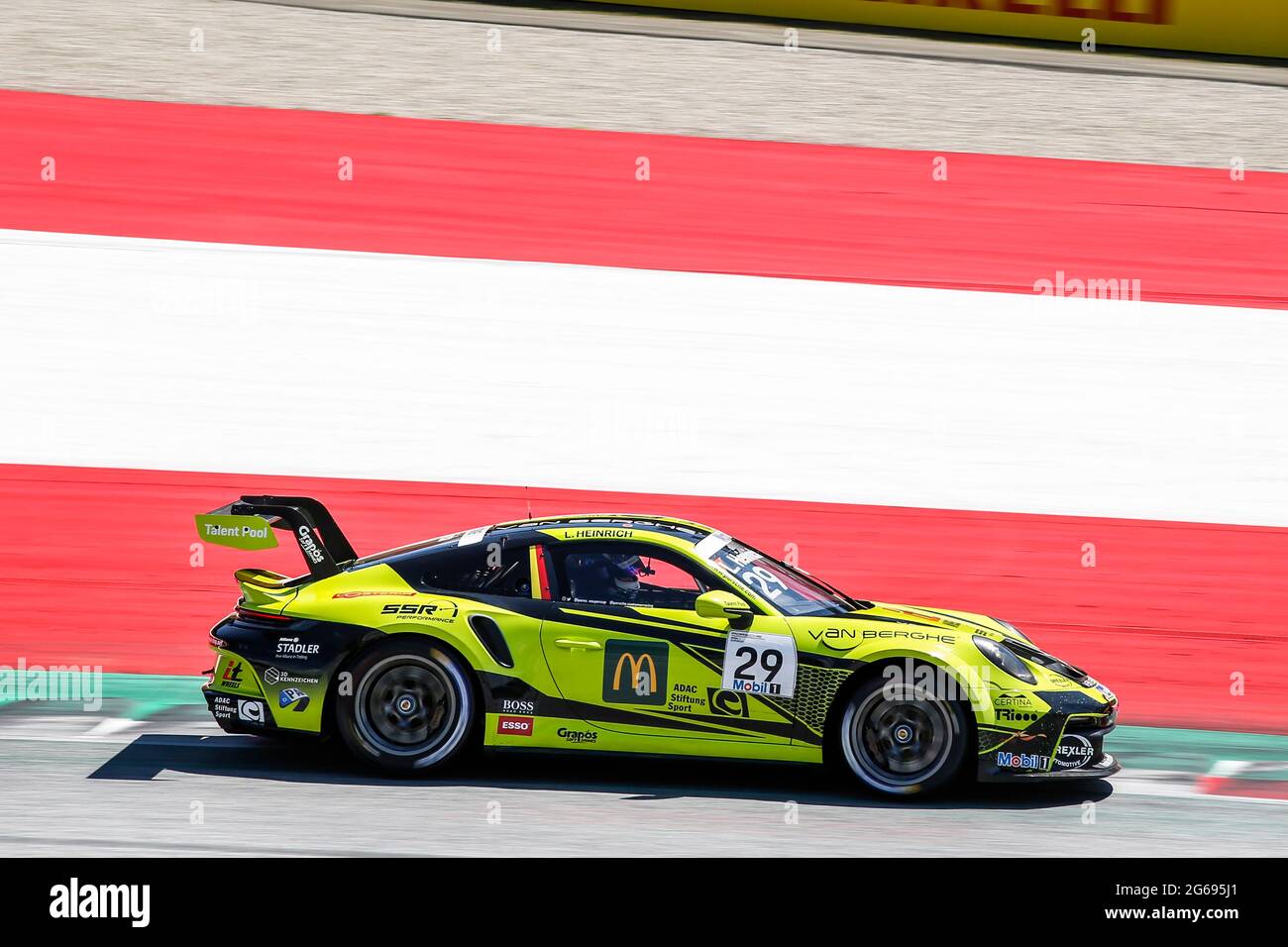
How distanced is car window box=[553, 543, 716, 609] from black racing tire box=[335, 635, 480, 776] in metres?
0.70

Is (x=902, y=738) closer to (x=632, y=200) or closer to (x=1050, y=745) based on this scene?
(x=1050, y=745)

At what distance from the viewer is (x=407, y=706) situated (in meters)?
6.80

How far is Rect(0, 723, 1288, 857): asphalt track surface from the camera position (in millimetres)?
5832

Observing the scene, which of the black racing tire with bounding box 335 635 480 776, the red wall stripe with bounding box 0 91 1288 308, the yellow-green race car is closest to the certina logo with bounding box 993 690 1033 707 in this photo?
the yellow-green race car

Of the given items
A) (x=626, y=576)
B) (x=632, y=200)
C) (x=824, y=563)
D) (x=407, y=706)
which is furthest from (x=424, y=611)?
(x=632, y=200)

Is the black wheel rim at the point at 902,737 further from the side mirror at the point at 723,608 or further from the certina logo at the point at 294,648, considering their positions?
the certina logo at the point at 294,648

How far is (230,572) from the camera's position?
10.5m

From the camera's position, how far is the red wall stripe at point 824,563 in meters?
9.83

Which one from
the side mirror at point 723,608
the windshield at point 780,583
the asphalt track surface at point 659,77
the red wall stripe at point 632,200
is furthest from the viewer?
the asphalt track surface at point 659,77

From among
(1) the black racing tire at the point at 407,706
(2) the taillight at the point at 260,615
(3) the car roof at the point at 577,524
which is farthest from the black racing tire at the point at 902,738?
(2) the taillight at the point at 260,615

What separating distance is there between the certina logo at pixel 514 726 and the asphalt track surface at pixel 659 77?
28.7 ft

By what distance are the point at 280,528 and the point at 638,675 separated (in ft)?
7.13

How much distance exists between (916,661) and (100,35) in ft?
42.3

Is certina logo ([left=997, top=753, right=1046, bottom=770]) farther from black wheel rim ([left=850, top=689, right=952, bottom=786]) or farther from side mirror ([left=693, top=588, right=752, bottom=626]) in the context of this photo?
side mirror ([left=693, top=588, right=752, bottom=626])
